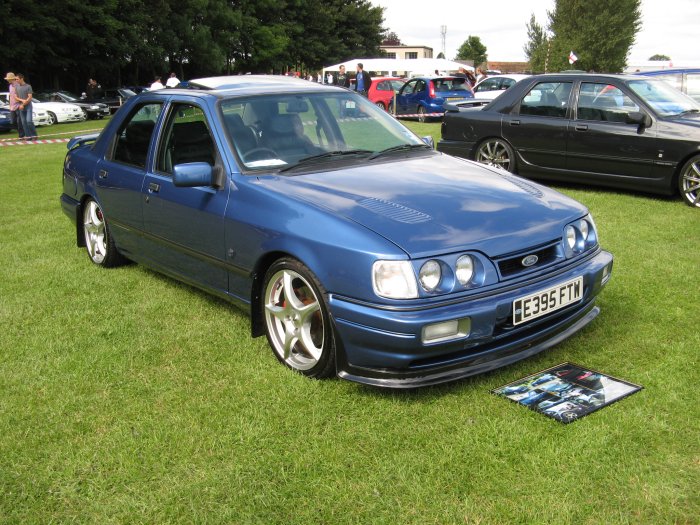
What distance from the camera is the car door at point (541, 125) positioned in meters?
8.63

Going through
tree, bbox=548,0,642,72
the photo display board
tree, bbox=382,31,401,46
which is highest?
tree, bbox=382,31,401,46

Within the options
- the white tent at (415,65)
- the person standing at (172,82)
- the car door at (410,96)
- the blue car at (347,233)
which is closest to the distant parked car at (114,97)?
the white tent at (415,65)

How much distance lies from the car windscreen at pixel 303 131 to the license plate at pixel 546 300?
4.90ft

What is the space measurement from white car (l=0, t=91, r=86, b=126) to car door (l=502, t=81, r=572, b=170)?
857 inches

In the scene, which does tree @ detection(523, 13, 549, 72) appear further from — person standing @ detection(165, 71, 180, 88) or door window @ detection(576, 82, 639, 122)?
door window @ detection(576, 82, 639, 122)

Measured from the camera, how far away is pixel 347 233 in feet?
10.9

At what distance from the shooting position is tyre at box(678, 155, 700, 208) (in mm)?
7691

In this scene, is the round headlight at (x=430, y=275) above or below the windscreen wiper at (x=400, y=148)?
below

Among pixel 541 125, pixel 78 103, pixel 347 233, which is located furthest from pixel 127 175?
pixel 78 103

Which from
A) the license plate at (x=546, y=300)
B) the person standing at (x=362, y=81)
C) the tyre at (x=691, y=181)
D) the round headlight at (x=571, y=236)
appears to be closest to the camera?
the license plate at (x=546, y=300)

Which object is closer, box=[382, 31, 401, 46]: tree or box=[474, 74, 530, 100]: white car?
box=[474, 74, 530, 100]: white car

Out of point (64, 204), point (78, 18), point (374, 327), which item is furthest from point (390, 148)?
point (78, 18)

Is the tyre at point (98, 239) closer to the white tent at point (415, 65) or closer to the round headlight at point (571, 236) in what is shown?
the round headlight at point (571, 236)

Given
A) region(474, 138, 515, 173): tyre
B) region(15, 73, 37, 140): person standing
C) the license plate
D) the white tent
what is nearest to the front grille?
the license plate
